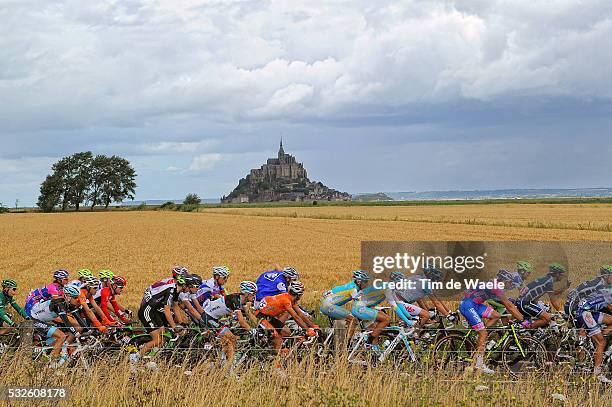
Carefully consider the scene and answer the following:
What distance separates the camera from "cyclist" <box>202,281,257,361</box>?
9.84 m

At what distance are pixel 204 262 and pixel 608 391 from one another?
24.5 metres

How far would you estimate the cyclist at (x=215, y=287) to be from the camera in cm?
1098

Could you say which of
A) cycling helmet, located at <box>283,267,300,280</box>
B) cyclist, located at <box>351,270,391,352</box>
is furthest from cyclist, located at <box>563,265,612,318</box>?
cycling helmet, located at <box>283,267,300,280</box>

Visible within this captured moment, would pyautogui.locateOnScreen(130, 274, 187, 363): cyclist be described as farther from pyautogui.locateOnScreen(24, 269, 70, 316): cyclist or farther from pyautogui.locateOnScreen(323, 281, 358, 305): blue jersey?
pyautogui.locateOnScreen(323, 281, 358, 305): blue jersey

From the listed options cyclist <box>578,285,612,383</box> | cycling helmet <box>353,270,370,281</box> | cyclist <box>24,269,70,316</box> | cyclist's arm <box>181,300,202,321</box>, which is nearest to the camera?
cyclist <box>578,285,612,383</box>

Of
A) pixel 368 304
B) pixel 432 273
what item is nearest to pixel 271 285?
pixel 368 304

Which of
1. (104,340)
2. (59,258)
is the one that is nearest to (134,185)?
(59,258)

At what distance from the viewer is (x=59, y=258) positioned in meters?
35.1

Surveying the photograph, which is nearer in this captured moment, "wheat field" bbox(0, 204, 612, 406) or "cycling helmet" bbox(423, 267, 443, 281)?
"wheat field" bbox(0, 204, 612, 406)

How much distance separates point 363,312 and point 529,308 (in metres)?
2.53

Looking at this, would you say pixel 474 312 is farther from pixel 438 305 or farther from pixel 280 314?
pixel 280 314

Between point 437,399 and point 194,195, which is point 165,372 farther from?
point 194,195

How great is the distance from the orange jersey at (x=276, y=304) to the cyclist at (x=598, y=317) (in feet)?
13.7

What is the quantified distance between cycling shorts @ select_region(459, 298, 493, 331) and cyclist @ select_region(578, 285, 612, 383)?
1305mm
